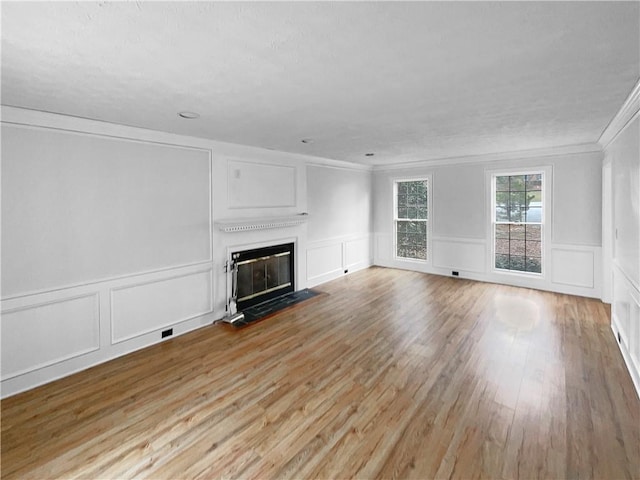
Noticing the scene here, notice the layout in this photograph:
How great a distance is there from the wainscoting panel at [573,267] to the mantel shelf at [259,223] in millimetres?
4418

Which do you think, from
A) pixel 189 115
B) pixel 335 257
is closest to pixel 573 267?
pixel 335 257

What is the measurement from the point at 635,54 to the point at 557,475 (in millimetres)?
2559

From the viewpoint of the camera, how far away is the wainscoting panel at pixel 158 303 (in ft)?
11.4

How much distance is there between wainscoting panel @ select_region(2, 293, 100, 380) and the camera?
279 cm

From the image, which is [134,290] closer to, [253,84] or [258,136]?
[258,136]

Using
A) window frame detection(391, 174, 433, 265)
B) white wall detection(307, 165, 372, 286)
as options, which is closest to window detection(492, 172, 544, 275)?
window frame detection(391, 174, 433, 265)

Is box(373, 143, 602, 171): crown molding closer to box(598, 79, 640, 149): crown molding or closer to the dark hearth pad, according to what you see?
box(598, 79, 640, 149): crown molding

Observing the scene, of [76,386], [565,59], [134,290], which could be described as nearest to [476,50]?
[565,59]

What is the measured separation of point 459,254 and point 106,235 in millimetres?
6105

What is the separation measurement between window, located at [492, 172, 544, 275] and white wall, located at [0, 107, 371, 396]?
455 cm

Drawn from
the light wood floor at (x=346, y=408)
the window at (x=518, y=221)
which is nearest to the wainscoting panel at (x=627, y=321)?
the light wood floor at (x=346, y=408)

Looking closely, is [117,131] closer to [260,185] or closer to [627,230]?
[260,185]

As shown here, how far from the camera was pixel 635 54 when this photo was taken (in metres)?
1.91

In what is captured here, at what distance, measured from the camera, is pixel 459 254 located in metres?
6.59
